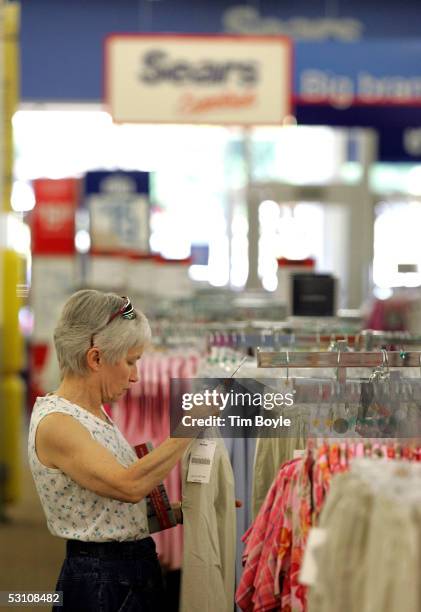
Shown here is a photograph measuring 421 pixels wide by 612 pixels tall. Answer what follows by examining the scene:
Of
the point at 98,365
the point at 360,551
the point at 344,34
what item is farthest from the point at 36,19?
the point at 360,551

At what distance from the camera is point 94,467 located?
9.66 ft

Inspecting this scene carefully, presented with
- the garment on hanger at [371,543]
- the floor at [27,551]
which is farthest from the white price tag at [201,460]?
the floor at [27,551]

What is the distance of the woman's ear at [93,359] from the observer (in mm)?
3080

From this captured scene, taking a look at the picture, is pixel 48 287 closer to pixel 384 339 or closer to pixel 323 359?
pixel 384 339

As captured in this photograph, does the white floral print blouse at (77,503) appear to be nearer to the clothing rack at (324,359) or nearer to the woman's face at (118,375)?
the woman's face at (118,375)

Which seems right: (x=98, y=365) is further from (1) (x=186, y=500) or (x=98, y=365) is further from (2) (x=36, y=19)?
(2) (x=36, y=19)

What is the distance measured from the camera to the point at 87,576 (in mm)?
3041

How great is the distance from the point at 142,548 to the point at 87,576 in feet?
0.61

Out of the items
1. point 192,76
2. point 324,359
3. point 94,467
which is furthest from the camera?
point 192,76

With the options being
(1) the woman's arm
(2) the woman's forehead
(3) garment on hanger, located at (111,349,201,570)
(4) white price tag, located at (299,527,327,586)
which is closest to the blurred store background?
(3) garment on hanger, located at (111,349,201,570)

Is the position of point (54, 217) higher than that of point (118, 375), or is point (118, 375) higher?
point (54, 217)

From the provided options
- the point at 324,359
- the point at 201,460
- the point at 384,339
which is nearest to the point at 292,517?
the point at 201,460

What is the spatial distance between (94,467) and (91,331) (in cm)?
39

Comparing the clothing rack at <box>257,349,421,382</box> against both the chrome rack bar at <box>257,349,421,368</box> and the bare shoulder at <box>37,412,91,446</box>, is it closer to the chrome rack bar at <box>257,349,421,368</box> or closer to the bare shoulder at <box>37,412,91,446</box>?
the chrome rack bar at <box>257,349,421,368</box>
